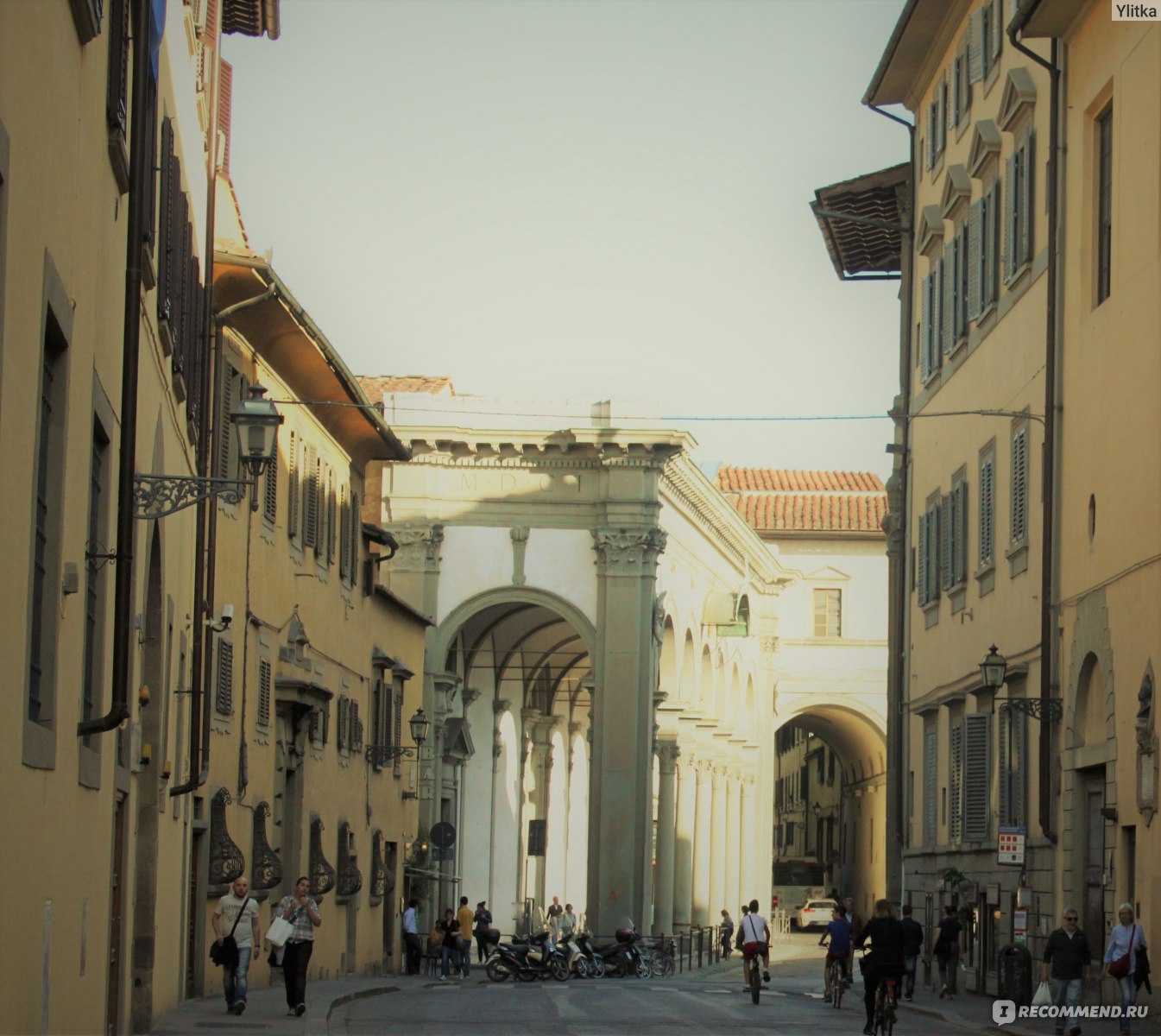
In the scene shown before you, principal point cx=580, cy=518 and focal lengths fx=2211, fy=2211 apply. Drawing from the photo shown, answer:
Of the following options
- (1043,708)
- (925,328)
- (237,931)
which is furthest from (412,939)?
(1043,708)

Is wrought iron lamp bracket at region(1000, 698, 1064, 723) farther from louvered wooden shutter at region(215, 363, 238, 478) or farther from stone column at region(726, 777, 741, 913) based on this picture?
stone column at region(726, 777, 741, 913)

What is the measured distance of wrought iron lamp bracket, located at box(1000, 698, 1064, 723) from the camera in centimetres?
2448

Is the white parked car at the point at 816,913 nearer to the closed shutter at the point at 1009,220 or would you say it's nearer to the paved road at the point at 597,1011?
the paved road at the point at 597,1011

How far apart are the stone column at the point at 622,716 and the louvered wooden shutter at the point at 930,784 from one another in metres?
16.1

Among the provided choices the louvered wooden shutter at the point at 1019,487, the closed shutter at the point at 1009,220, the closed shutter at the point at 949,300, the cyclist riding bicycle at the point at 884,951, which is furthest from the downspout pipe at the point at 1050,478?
the closed shutter at the point at 949,300

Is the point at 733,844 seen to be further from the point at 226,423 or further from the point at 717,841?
the point at 226,423

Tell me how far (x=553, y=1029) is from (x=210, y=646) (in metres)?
5.49

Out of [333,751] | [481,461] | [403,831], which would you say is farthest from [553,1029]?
[481,461]

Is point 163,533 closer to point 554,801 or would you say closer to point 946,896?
point 946,896

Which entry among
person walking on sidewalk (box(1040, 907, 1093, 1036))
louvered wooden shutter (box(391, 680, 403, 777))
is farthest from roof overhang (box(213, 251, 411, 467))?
person walking on sidewalk (box(1040, 907, 1093, 1036))

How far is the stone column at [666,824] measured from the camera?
186 ft

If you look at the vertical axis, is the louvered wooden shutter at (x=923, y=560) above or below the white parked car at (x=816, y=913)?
above

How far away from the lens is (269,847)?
29.7 meters

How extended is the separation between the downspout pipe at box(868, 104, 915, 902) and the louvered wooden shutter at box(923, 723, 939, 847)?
6.56 feet
